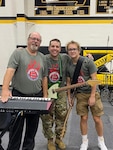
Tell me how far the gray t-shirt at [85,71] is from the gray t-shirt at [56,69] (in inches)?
2.8

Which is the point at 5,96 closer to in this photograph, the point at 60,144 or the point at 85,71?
the point at 85,71

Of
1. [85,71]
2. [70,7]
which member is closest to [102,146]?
[85,71]

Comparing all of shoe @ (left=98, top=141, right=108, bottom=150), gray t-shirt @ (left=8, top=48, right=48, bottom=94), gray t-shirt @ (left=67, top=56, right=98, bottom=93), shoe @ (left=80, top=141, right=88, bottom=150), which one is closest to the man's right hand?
gray t-shirt @ (left=8, top=48, right=48, bottom=94)

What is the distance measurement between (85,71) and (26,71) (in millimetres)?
712

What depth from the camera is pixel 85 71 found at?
298cm

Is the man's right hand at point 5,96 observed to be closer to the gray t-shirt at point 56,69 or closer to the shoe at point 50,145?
the gray t-shirt at point 56,69

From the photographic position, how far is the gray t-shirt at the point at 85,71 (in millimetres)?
2949

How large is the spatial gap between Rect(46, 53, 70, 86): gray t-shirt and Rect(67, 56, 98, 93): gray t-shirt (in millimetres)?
70

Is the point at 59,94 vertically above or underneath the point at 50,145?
above

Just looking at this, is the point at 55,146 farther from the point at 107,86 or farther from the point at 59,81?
the point at 107,86

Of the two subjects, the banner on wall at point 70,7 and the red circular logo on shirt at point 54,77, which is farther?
the banner on wall at point 70,7

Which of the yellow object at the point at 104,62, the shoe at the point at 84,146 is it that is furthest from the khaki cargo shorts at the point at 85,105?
the yellow object at the point at 104,62

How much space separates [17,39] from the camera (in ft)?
18.2

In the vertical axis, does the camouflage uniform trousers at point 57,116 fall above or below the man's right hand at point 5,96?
below
